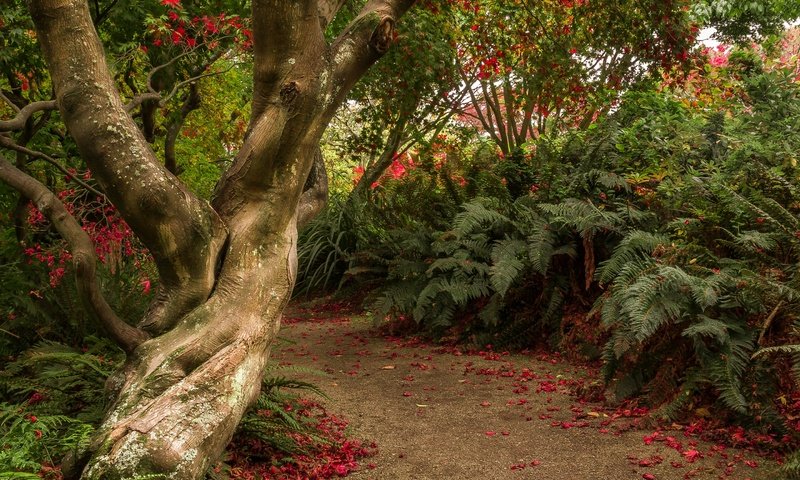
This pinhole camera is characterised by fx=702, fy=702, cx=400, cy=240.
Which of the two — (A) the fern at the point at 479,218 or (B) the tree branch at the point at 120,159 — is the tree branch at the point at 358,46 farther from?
(A) the fern at the point at 479,218

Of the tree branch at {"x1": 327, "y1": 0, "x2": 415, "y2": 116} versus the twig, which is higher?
the tree branch at {"x1": 327, "y1": 0, "x2": 415, "y2": 116}

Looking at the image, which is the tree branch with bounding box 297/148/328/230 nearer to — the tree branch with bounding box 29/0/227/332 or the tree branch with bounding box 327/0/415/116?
the tree branch with bounding box 327/0/415/116

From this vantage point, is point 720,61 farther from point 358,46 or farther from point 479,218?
point 358,46

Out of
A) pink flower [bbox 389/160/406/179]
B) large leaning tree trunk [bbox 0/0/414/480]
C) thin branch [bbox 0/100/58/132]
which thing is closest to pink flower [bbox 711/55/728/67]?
pink flower [bbox 389/160/406/179]

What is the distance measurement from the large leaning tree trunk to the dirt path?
3.96 feet

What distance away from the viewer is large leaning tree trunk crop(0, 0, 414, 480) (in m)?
2.98

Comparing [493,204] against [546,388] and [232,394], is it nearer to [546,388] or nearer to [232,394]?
[546,388]

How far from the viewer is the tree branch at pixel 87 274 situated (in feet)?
11.0

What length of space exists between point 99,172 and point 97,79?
440mm

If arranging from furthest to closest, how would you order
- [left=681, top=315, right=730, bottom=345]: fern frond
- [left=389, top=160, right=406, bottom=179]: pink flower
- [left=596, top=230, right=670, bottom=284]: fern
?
1. [left=389, top=160, right=406, bottom=179]: pink flower
2. [left=596, top=230, right=670, bottom=284]: fern
3. [left=681, top=315, right=730, bottom=345]: fern frond

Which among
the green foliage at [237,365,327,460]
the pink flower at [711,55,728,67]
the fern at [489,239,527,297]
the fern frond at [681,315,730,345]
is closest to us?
the green foliage at [237,365,327,460]

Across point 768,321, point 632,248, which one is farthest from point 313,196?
point 768,321

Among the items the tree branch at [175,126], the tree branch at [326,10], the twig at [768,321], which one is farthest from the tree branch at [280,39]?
the tree branch at [175,126]

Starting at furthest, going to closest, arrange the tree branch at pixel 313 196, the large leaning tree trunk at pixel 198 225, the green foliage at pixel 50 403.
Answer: the tree branch at pixel 313 196
the green foliage at pixel 50 403
the large leaning tree trunk at pixel 198 225
